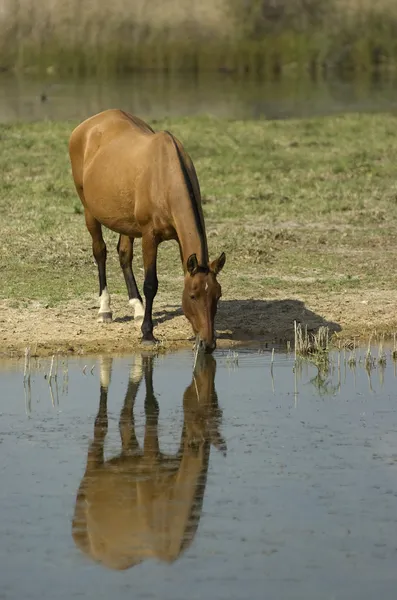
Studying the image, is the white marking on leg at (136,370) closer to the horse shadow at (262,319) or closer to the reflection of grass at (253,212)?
the horse shadow at (262,319)

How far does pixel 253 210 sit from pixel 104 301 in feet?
18.6

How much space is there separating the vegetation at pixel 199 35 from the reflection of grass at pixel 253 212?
34.0 m

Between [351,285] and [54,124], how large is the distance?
13105 mm

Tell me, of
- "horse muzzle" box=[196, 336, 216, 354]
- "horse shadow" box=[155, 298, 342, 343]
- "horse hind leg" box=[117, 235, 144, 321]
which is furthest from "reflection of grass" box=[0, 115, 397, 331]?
"horse muzzle" box=[196, 336, 216, 354]

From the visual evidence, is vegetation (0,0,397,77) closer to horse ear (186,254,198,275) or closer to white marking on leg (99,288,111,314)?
white marking on leg (99,288,111,314)

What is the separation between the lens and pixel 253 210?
57.4 ft

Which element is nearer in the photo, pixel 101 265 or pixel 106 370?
pixel 106 370

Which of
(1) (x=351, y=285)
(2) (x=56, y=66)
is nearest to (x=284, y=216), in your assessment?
(1) (x=351, y=285)

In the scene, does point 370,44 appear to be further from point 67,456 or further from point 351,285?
point 67,456

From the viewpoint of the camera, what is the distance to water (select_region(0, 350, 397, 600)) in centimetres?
622

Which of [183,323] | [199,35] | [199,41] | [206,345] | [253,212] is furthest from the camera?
[199,35]

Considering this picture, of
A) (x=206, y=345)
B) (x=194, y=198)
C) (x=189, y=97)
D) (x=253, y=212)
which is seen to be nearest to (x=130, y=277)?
(x=194, y=198)

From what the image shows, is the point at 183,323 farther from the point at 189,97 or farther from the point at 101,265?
the point at 189,97

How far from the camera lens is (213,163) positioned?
2103 centimetres
